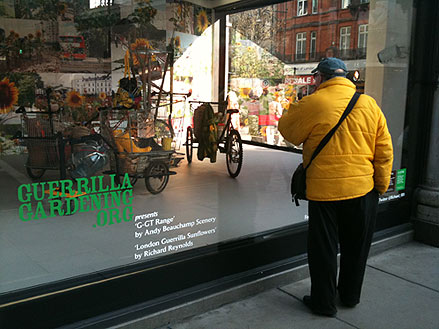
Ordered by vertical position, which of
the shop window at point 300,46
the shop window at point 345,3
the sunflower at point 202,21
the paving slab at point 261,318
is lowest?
the paving slab at point 261,318

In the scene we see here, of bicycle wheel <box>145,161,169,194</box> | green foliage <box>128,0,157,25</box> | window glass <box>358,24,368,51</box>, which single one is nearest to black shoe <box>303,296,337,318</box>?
bicycle wheel <box>145,161,169,194</box>

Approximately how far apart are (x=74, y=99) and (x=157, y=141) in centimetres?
78

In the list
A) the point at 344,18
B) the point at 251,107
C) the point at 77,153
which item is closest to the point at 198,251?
the point at 77,153

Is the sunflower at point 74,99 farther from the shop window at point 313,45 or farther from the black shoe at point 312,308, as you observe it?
the shop window at point 313,45

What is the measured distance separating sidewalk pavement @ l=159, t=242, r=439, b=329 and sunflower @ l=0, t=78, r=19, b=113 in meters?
1.81

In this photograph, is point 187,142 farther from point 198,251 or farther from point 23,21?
point 23,21

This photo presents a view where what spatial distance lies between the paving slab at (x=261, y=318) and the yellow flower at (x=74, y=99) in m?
1.67

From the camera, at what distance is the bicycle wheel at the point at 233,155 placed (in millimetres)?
4684

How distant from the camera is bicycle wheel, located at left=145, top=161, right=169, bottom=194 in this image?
3.56 meters

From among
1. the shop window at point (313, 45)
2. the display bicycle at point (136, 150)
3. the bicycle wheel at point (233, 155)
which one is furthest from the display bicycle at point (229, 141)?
the shop window at point (313, 45)

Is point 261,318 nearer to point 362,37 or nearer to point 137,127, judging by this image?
point 137,127

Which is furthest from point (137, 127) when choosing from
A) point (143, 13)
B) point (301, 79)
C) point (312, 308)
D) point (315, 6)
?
point (315, 6)

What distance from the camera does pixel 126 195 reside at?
→ 3.35m

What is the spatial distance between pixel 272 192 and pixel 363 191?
5.77 ft
